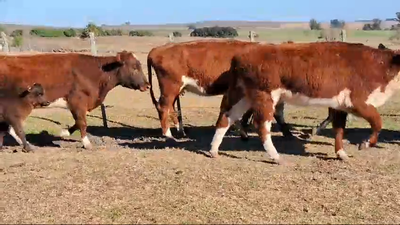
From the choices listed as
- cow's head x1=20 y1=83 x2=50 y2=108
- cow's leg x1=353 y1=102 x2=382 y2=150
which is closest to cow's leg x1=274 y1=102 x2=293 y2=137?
cow's leg x1=353 y1=102 x2=382 y2=150

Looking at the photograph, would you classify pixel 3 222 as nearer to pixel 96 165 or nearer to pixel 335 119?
pixel 96 165

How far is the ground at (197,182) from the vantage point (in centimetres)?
634

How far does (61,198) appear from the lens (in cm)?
707

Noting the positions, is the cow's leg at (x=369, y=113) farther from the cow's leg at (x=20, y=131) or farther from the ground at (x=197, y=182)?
the cow's leg at (x=20, y=131)

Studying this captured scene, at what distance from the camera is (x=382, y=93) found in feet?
29.2

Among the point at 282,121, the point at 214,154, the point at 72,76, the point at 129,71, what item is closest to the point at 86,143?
the point at 72,76

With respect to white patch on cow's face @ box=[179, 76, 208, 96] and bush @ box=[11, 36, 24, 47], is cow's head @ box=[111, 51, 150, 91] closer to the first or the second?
white patch on cow's face @ box=[179, 76, 208, 96]

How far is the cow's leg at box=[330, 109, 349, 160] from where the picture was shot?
29.6 feet

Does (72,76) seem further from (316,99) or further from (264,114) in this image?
Result: (316,99)

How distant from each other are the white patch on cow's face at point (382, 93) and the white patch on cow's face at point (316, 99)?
320mm

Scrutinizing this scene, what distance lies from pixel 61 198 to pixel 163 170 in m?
1.59

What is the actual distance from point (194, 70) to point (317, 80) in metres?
3.21

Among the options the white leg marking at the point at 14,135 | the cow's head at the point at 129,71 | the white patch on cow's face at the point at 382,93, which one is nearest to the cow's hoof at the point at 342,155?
the white patch on cow's face at the point at 382,93

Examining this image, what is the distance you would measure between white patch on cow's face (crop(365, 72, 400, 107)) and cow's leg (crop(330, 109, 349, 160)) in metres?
0.63
